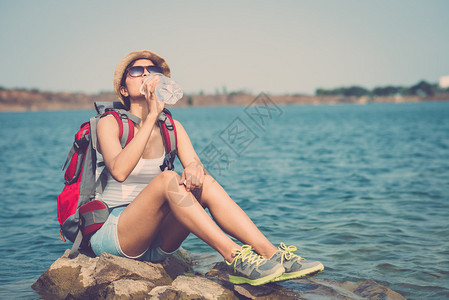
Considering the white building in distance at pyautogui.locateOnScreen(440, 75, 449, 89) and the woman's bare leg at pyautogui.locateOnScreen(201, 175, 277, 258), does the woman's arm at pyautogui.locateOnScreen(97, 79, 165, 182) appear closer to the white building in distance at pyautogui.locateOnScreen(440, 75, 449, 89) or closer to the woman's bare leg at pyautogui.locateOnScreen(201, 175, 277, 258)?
the woman's bare leg at pyautogui.locateOnScreen(201, 175, 277, 258)

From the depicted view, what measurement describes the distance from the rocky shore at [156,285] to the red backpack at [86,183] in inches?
11.2

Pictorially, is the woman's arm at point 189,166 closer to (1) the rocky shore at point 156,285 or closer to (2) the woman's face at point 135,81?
(2) the woman's face at point 135,81

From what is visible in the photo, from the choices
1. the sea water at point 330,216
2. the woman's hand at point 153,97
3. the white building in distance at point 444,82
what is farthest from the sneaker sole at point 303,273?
the white building in distance at point 444,82

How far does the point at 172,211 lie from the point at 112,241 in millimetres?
674

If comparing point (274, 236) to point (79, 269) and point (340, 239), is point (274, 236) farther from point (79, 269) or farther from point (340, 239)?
point (79, 269)

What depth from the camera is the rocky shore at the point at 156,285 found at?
340 centimetres

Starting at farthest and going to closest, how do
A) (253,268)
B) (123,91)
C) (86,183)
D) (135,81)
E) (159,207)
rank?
(123,91)
(135,81)
(86,183)
(159,207)
(253,268)

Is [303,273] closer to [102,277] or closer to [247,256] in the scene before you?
[247,256]

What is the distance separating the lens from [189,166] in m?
3.53

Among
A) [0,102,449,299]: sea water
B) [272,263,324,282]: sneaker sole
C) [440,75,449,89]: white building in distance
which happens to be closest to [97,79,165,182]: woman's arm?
[272,263,324,282]: sneaker sole

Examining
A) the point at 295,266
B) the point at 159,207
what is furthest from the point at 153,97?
the point at 295,266

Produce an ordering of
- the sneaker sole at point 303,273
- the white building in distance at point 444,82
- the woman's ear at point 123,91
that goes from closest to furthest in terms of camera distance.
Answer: the sneaker sole at point 303,273
the woman's ear at point 123,91
the white building in distance at point 444,82

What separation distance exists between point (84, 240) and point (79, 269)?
0.30 metres

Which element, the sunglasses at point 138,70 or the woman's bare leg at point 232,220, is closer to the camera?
the woman's bare leg at point 232,220
